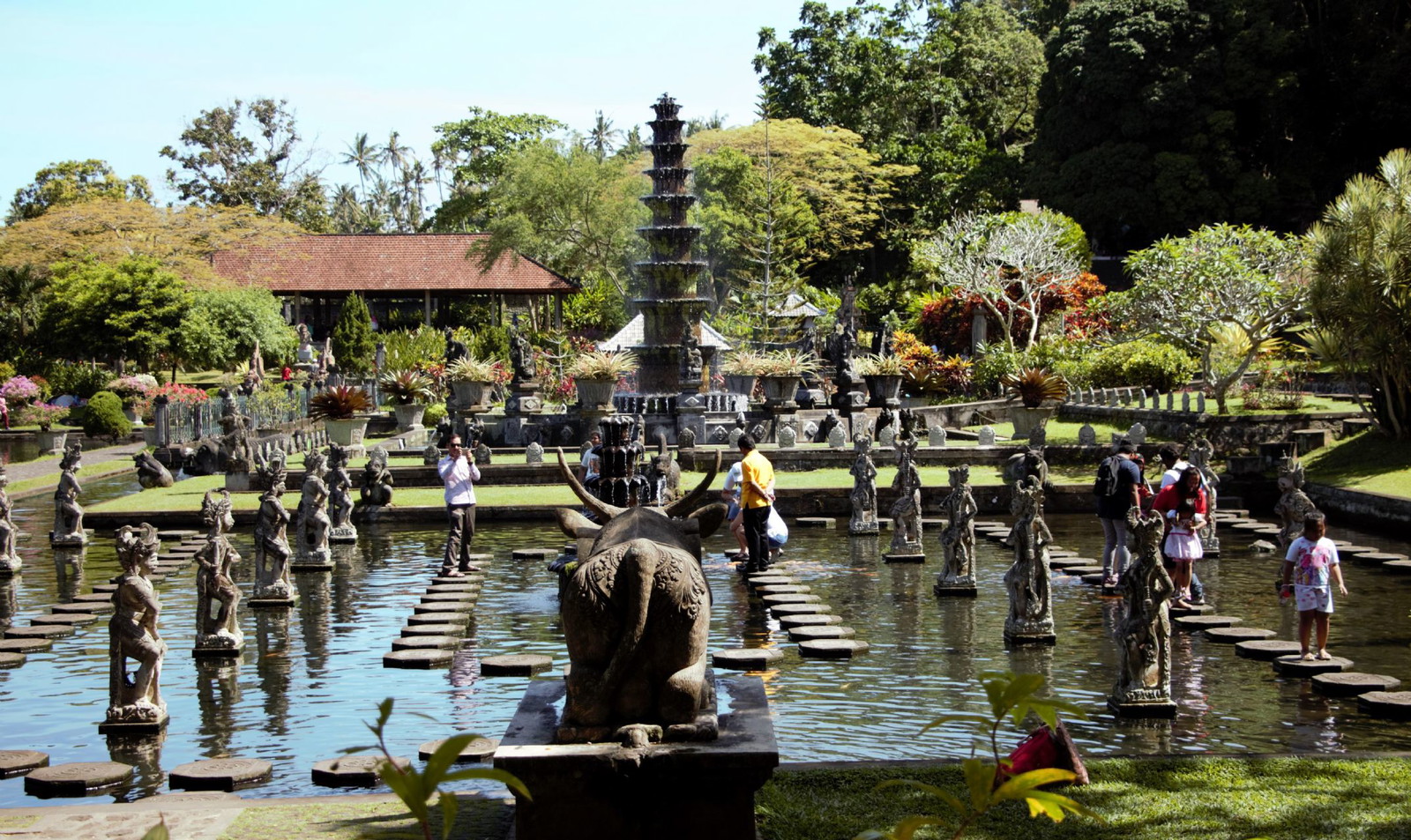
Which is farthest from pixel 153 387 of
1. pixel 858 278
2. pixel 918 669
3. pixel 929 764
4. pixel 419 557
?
pixel 929 764

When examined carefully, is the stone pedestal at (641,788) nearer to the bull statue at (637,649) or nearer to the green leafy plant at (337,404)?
the bull statue at (637,649)

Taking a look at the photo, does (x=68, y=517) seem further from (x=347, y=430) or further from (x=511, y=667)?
(x=511, y=667)

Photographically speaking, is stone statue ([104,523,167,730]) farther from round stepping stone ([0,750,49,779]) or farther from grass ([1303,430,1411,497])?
grass ([1303,430,1411,497])

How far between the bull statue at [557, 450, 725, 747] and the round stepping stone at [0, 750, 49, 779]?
395cm

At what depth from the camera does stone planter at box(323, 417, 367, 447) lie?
90.2 ft

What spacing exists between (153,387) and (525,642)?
96.9 ft

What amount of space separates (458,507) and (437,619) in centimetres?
278

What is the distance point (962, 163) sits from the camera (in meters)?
52.7

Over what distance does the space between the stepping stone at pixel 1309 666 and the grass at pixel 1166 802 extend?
8.98 ft

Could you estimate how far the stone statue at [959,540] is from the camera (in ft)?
45.3

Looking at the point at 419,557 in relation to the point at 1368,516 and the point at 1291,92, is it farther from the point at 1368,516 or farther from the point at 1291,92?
the point at 1291,92

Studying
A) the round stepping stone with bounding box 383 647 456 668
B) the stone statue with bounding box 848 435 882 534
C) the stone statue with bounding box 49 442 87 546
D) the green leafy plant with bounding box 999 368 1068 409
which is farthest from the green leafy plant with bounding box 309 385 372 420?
the round stepping stone with bounding box 383 647 456 668

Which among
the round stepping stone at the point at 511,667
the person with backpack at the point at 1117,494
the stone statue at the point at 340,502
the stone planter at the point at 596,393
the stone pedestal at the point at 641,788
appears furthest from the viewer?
the stone planter at the point at 596,393

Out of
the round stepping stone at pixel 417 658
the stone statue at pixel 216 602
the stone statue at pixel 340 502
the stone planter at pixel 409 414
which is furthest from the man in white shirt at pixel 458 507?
the stone planter at pixel 409 414
